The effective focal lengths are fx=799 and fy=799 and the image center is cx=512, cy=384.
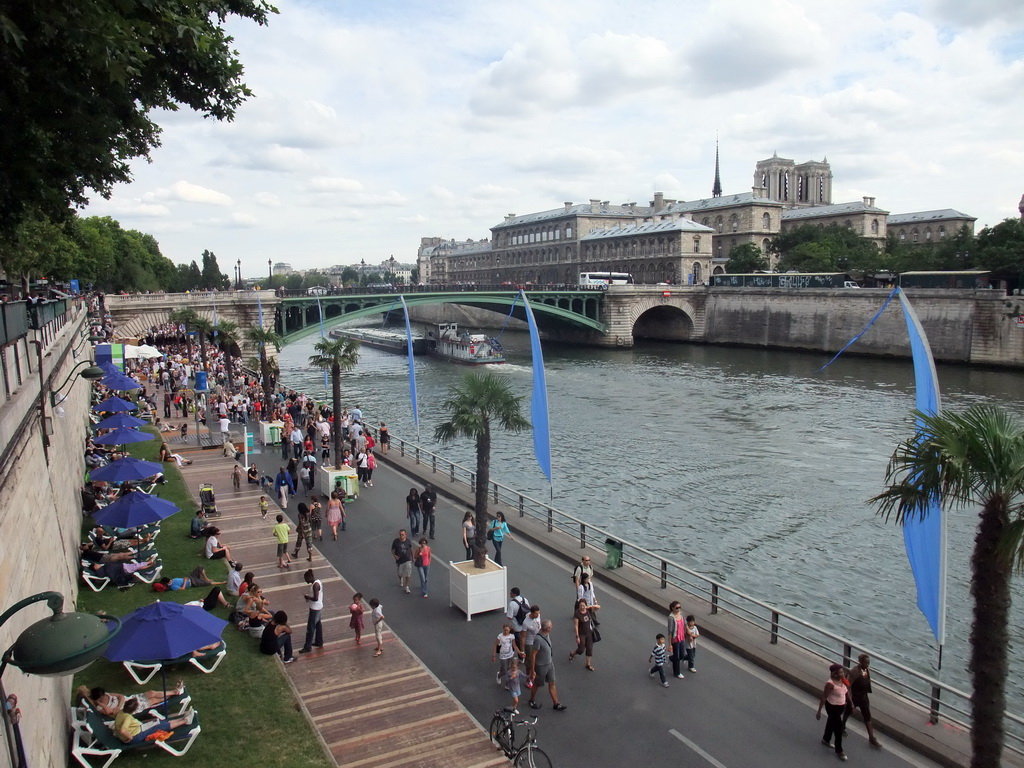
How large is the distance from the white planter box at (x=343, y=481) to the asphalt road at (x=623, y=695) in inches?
210

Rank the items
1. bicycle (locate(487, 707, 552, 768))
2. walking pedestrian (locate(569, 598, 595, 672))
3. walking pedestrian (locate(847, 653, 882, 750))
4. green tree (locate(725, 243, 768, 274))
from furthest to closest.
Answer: green tree (locate(725, 243, 768, 274)), walking pedestrian (locate(569, 598, 595, 672)), walking pedestrian (locate(847, 653, 882, 750)), bicycle (locate(487, 707, 552, 768))

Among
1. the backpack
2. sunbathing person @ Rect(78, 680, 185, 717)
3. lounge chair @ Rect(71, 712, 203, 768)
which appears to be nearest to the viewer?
lounge chair @ Rect(71, 712, 203, 768)

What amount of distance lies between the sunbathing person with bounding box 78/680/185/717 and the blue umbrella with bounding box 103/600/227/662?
0.45 metres

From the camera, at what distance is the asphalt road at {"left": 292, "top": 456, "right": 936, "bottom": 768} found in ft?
30.2

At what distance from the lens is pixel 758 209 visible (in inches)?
4636

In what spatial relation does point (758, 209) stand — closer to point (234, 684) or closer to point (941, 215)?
point (941, 215)

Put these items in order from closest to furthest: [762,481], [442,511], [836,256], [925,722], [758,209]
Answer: [925,722] < [442,511] < [762,481] < [836,256] < [758,209]

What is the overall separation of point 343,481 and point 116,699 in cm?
1127

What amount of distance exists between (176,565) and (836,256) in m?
89.1

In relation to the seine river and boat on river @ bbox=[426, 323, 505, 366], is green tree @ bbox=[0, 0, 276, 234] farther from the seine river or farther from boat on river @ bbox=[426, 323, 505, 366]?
boat on river @ bbox=[426, 323, 505, 366]

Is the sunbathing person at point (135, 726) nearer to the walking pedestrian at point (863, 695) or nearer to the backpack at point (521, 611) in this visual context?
the backpack at point (521, 611)

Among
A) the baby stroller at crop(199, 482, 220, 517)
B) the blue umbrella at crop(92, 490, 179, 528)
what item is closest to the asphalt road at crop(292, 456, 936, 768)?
the blue umbrella at crop(92, 490, 179, 528)

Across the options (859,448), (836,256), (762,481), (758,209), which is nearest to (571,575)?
(762,481)

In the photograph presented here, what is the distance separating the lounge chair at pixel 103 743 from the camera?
845cm
